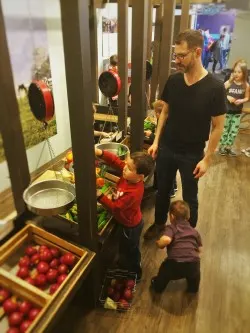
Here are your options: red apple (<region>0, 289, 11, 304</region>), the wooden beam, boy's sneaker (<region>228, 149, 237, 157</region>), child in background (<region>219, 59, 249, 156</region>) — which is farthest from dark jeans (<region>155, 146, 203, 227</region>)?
boy's sneaker (<region>228, 149, 237, 157</region>)

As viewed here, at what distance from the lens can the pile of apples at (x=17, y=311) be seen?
133 cm

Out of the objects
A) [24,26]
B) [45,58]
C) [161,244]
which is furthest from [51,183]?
[45,58]

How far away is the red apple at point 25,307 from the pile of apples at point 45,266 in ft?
0.36

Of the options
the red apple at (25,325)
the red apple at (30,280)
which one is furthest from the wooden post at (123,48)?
the red apple at (25,325)

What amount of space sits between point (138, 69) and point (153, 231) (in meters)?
1.42

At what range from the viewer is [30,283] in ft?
4.89

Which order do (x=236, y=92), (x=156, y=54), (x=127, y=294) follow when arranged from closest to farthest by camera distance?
1. (x=127, y=294)
2. (x=236, y=92)
3. (x=156, y=54)

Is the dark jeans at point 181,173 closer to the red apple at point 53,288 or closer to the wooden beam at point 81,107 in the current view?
the wooden beam at point 81,107

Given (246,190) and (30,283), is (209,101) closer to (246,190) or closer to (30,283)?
(30,283)

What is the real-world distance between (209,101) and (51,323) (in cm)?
154

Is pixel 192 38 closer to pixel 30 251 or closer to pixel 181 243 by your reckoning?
pixel 181 243

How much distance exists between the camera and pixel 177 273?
6.33ft

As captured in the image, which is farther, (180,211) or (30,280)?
(180,211)

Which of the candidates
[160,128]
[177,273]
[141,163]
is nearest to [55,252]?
[141,163]
